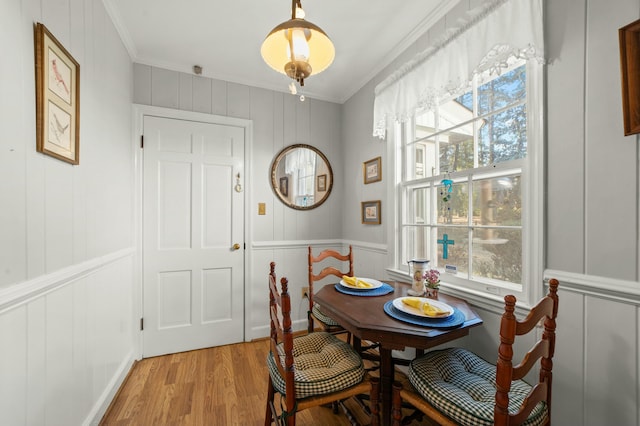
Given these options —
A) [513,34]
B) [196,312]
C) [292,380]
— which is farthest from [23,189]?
[513,34]

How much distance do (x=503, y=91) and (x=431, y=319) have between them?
1.30 meters

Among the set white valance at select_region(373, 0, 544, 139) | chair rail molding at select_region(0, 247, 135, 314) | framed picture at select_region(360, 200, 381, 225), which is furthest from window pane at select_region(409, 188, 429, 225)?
chair rail molding at select_region(0, 247, 135, 314)

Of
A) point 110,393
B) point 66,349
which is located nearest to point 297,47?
point 66,349

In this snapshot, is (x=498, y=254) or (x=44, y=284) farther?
(x=498, y=254)

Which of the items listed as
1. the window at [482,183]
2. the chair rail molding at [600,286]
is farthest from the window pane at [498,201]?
the chair rail molding at [600,286]

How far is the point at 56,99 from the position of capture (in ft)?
3.90

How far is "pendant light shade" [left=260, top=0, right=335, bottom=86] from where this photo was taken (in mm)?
1129

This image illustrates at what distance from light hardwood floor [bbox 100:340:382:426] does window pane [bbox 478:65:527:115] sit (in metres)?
2.03

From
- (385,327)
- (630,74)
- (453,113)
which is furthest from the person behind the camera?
(453,113)

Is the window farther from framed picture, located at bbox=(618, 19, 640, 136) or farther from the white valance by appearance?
framed picture, located at bbox=(618, 19, 640, 136)

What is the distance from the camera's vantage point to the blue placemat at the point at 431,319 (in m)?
1.23

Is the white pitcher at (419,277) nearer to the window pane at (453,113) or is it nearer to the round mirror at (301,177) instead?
the window pane at (453,113)

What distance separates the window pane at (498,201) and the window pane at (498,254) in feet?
0.20

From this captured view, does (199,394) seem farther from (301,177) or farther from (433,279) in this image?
(301,177)
